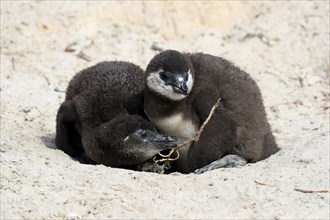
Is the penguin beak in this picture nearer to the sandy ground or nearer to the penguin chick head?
the penguin chick head

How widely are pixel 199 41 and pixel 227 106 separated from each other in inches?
152

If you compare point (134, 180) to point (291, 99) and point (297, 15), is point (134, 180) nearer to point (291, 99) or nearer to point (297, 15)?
point (291, 99)

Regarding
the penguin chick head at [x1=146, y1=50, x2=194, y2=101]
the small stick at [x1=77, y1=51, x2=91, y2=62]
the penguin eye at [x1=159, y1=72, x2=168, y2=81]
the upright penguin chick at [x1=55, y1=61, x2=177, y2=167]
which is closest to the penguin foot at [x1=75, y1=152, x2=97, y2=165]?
the upright penguin chick at [x1=55, y1=61, x2=177, y2=167]

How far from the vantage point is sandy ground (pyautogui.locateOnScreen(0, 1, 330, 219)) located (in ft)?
19.2

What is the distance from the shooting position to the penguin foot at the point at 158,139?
7234 mm

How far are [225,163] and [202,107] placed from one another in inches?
23.1

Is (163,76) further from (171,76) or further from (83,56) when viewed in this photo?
(83,56)

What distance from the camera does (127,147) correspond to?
7316 mm

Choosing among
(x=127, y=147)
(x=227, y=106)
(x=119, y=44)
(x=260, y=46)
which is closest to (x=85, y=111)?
(x=127, y=147)

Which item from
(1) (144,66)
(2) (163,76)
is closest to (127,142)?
(2) (163,76)

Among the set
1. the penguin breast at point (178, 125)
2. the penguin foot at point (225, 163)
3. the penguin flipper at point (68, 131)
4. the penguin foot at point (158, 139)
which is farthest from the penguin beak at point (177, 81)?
the penguin flipper at point (68, 131)

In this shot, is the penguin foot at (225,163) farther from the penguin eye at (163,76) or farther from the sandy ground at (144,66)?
the penguin eye at (163,76)

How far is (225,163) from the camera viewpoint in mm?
7344

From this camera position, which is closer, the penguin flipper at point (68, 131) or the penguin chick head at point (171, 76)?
the penguin chick head at point (171, 76)
